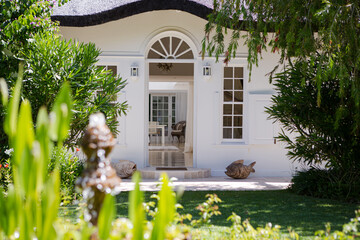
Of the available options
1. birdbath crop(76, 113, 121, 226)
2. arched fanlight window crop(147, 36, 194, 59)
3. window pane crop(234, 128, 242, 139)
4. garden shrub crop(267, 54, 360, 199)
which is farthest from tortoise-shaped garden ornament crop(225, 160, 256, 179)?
birdbath crop(76, 113, 121, 226)

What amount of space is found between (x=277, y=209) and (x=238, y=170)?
2928 millimetres

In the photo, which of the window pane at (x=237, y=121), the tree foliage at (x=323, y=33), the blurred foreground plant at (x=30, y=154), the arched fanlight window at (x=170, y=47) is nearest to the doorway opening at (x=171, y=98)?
the arched fanlight window at (x=170, y=47)

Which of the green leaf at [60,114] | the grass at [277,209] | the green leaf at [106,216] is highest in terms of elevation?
the green leaf at [60,114]

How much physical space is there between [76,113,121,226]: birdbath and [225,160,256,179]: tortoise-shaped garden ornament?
7.11 meters

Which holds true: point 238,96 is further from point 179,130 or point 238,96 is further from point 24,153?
point 179,130

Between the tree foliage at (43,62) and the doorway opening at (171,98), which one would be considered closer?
the tree foliage at (43,62)

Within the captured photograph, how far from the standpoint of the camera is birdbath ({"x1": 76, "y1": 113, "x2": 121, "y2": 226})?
4.72ft

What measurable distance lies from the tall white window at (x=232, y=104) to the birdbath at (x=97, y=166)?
7654 millimetres

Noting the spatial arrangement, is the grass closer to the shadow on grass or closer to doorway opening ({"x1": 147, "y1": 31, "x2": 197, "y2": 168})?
the shadow on grass

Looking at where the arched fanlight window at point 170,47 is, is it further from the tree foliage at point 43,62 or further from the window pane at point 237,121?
the tree foliage at point 43,62

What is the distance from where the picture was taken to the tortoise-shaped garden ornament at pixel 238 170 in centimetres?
844

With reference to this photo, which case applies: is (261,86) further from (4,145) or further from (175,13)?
(4,145)

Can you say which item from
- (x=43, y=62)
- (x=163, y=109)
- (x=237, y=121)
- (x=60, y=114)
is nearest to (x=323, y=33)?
(x=43, y=62)

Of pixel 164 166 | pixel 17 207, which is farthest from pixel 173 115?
pixel 17 207
